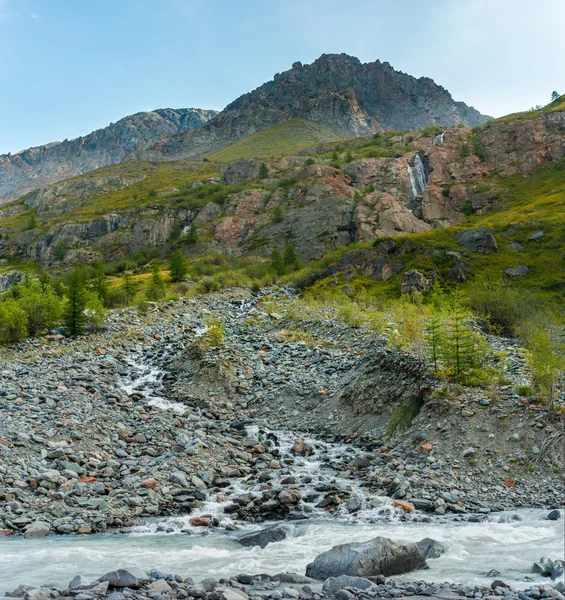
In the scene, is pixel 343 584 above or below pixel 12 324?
below

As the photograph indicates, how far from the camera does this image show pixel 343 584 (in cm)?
856

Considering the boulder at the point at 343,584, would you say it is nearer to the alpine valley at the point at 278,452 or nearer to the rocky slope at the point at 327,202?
the alpine valley at the point at 278,452

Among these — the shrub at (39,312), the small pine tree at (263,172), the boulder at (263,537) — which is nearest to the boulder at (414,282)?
the shrub at (39,312)

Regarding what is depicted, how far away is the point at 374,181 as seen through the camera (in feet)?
408

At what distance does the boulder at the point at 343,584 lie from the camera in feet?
27.7

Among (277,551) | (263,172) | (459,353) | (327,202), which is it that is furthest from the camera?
(263,172)

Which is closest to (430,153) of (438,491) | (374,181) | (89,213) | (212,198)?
(374,181)

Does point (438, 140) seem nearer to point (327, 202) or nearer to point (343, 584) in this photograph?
point (327, 202)

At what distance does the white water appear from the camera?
987 cm

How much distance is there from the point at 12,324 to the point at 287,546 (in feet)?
91.0

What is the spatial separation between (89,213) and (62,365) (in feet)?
475

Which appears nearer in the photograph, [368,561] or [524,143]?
[368,561]

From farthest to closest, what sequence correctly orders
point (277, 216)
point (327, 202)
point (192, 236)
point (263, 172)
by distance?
1. point (263, 172)
2. point (192, 236)
3. point (277, 216)
4. point (327, 202)

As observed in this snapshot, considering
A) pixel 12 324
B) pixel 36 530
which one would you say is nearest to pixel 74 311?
pixel 12 324
